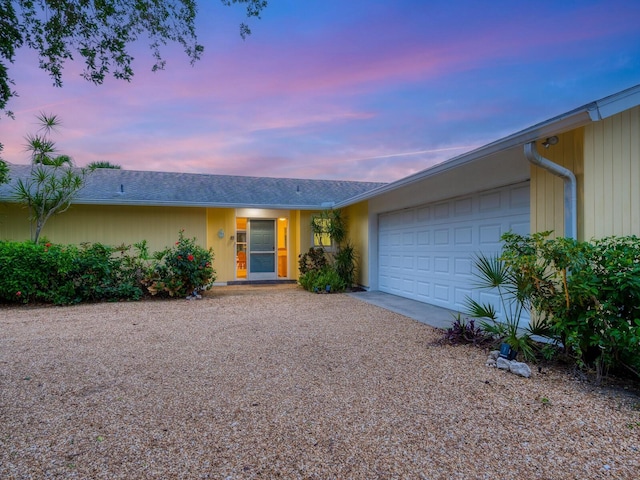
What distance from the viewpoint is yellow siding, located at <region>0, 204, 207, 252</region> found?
31.8ft

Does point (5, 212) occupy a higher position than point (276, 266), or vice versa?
point (5, 212)

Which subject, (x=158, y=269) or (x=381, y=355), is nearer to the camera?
(x=381, y=355)

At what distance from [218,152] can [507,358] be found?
1194cm

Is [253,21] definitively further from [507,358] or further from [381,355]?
[507,358]

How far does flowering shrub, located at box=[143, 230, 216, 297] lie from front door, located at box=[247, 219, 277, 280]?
11.5ft

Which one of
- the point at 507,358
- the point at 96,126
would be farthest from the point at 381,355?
the point at 96,126

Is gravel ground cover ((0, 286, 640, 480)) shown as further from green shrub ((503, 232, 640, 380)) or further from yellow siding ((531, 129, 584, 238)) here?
yellow siding ((531, 129, 584, 238))

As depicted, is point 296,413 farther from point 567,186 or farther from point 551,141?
point 551,141

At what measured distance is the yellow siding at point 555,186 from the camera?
4141 millimetres

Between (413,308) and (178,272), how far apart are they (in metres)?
5.52

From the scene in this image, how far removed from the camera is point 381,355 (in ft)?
13.8

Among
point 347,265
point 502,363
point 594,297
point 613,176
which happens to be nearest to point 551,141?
point 613,176

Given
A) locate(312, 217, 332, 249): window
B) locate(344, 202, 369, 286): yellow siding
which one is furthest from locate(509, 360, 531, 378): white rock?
locate(312, 217, 332, 249): window

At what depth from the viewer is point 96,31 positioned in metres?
3.98
